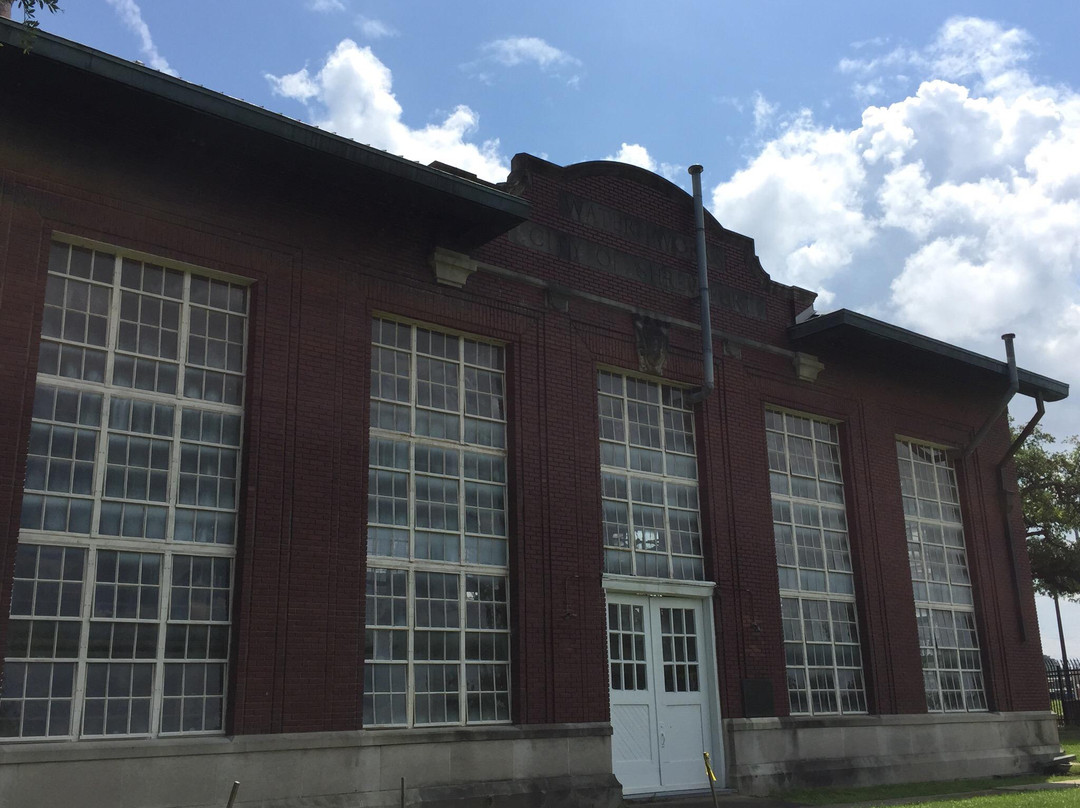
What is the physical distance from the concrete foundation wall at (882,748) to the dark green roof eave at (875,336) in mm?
6240

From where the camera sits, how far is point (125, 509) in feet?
35.9

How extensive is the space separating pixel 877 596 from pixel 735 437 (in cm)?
401

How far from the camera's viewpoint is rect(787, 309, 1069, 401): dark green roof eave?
57.9 feet

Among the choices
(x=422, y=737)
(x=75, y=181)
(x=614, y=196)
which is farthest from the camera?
(x=614, y=196)

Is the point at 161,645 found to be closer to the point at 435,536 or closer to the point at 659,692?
the point at 435,536

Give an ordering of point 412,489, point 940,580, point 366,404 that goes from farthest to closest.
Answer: point 940,580 → point 412,489 → point 366,404

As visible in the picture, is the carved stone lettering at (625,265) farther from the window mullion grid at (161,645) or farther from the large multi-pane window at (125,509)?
the window mullion grid at (161,645)

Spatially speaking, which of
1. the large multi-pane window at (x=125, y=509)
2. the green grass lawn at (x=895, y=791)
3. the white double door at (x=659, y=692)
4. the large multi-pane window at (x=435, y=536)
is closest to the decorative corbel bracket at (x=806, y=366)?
the white double door at (x=659, y=692)

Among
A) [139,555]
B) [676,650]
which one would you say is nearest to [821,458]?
[676,650]

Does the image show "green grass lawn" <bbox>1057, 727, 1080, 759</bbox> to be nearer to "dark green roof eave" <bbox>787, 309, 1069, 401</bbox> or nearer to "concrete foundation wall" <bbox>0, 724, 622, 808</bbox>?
"dark green roof eave" <bbox>787, 309, 1069, 401</bbox>

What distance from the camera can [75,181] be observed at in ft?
36.8

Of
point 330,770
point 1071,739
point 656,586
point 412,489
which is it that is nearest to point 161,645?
point 330,770

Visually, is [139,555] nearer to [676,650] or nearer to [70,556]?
[70,556]

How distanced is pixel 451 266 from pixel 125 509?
203 inches
